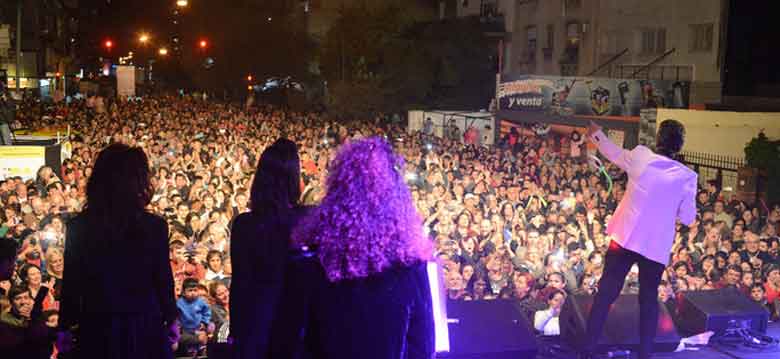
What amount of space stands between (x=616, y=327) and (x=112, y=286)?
3.11 metres

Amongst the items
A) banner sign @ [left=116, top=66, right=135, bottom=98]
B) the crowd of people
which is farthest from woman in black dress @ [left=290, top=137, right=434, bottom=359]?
banner sign @ [left=116, top=66, right=135, bottom=98]

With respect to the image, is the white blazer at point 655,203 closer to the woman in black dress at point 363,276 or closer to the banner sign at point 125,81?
the woman in black dress at point 363,276

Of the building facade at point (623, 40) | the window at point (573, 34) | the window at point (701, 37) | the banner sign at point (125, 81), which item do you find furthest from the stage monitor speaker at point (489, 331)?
the banner sign at point (125, 81)

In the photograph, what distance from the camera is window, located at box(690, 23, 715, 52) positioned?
24906 millimetres

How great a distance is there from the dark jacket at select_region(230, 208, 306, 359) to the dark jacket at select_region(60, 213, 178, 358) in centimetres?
34

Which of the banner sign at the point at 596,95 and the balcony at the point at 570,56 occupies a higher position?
the balcony at the point at 570,56

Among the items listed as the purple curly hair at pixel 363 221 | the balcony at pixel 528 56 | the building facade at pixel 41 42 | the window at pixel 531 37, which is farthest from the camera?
the balcony at pixel 528 56

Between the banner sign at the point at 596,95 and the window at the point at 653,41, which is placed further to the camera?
the window at the point at 653,41

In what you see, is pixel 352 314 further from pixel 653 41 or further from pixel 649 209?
pixel 653 41

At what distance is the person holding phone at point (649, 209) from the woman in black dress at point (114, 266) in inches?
93.3

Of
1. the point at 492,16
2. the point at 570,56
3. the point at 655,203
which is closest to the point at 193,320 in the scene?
the point at 655,203

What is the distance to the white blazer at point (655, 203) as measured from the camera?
4.22 meters

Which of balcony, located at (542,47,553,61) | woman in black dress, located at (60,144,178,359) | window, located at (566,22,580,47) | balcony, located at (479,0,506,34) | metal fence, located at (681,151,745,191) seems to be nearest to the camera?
woman in black dress, located at (60,144,178,359)

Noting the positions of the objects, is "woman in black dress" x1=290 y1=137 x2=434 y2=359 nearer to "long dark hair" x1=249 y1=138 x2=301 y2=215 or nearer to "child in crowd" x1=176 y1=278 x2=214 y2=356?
"long dark hair" x1=249 y1=138 x2=301 y2=215
